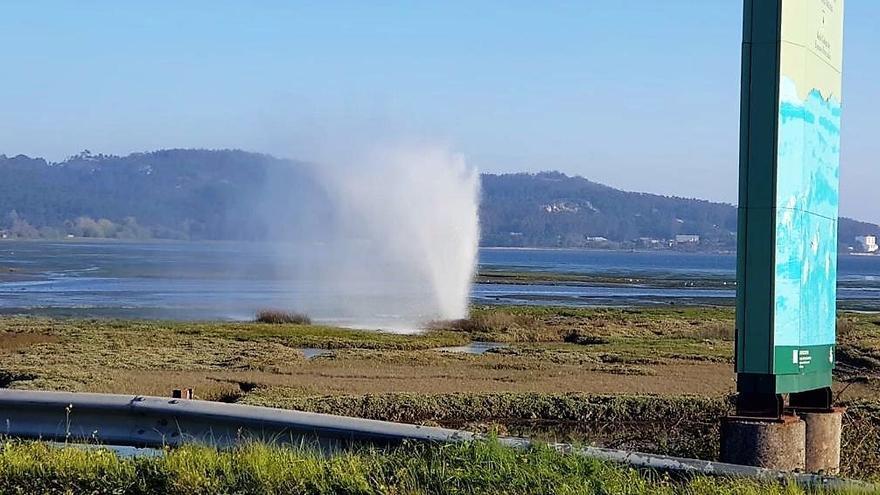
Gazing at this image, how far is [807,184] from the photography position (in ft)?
37.8

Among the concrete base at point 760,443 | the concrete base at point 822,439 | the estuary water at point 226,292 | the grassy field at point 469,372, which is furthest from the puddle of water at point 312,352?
the concrete base at point 760,443

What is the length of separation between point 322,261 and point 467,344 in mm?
57116

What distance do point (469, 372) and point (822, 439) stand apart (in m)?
12.9

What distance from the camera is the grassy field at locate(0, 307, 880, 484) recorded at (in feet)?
51.7

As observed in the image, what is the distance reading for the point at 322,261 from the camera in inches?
3669

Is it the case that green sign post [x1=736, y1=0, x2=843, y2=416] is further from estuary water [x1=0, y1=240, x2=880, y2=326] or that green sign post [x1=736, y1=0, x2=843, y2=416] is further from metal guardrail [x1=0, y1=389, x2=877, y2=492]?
estuary water [x1=0, y1=240, x2=880, y2=326]

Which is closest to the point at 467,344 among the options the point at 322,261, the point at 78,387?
the point at 78,387

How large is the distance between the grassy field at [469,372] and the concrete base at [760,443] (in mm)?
763

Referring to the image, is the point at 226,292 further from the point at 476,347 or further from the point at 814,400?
the point at 814,400

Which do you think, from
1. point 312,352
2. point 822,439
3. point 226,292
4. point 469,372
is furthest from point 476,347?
point 226,292

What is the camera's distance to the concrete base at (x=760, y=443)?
34.6ft

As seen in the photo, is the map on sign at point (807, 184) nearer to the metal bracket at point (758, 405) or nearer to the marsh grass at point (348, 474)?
the metal bracket at point (758, 405)

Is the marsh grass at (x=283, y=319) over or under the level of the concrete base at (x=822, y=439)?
under

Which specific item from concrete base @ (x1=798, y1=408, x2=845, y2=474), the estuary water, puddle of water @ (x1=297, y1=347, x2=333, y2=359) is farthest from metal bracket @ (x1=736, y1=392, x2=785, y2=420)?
the estuary water
